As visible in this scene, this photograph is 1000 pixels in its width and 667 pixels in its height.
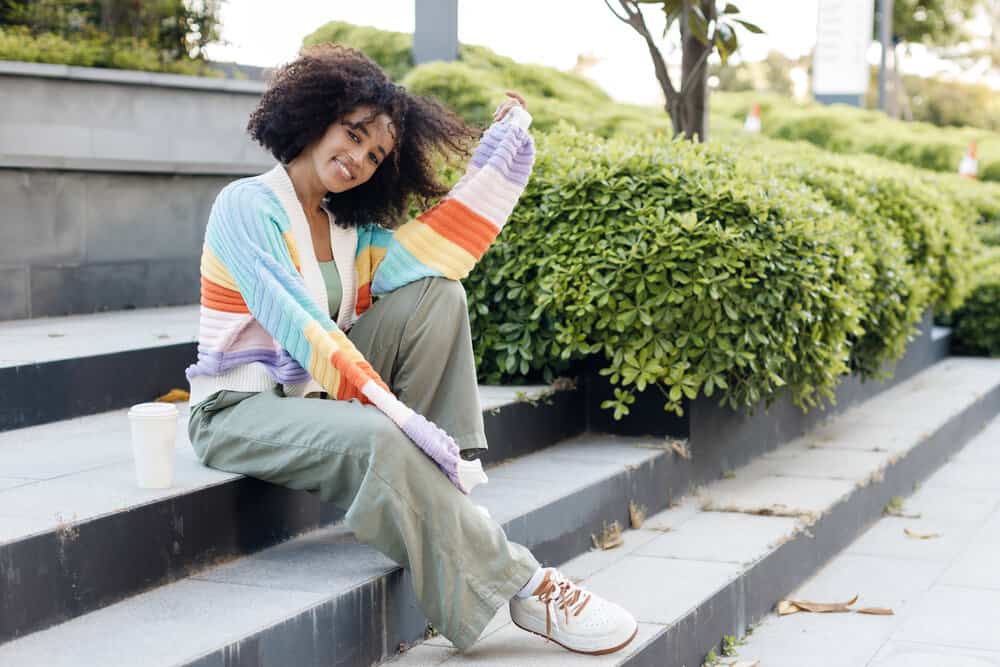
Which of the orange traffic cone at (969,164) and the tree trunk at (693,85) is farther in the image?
the orange traffic cone at (969,164)

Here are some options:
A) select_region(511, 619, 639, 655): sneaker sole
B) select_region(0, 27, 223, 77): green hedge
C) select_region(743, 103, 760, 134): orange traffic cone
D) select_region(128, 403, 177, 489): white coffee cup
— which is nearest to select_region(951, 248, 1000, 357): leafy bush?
select_region(743, 103, 760, 134): orange traffic cone

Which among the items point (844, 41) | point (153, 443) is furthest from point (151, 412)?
point (844, 41)

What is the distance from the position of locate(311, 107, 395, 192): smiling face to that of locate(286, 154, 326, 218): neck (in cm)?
3

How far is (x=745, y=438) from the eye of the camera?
491 cm

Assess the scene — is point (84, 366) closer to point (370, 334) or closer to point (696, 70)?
point (370, 334)

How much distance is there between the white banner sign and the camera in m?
13.5

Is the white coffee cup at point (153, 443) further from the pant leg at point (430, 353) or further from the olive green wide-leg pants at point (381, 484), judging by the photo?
the pant leg at point (430, 353)

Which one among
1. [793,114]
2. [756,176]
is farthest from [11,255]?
[793,114]

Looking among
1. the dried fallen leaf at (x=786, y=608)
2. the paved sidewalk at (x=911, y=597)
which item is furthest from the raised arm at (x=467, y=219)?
the dried fallen leaf at (x=786, y=608)

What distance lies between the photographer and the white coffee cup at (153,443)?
2625mm

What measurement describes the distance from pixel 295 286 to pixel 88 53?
4091 millimetres

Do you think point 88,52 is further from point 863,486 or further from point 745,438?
point 863,486

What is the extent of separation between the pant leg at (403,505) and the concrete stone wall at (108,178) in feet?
8.94

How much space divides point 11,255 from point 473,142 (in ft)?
8.51
